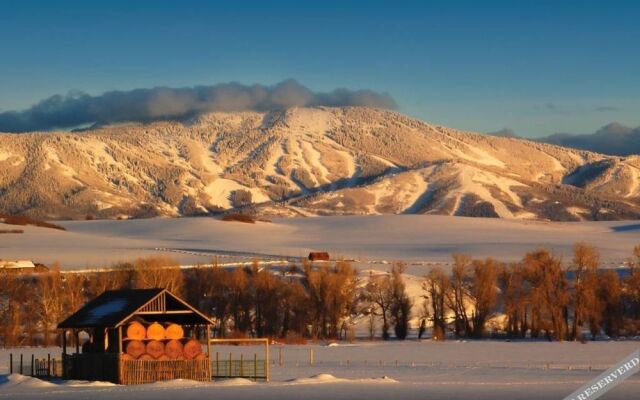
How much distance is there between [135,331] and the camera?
155 feet

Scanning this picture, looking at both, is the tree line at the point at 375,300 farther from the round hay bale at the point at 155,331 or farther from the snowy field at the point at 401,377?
the round hay bale at the point at 155,331

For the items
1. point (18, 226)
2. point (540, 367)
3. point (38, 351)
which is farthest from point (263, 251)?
point (540, 367)

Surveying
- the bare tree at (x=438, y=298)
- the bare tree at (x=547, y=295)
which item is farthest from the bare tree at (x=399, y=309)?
the bare tree at (x=547, y=295)

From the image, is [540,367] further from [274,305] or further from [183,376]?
[274,305]

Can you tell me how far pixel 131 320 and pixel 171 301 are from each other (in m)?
1.79

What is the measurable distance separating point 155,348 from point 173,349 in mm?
720

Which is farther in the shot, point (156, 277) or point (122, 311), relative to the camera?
point (156, 277)

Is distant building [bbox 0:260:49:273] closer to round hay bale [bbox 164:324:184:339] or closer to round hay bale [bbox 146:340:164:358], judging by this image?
round hay bale [bbox 164:324:184:339]

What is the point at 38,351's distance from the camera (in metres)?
67.8

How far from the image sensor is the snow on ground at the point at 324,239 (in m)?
135

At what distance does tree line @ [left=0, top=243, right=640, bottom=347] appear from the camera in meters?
82.9

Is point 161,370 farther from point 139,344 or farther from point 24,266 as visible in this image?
point 24,266

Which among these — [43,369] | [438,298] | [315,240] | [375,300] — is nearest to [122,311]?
[43,369]

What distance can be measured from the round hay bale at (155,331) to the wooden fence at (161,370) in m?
0.99
